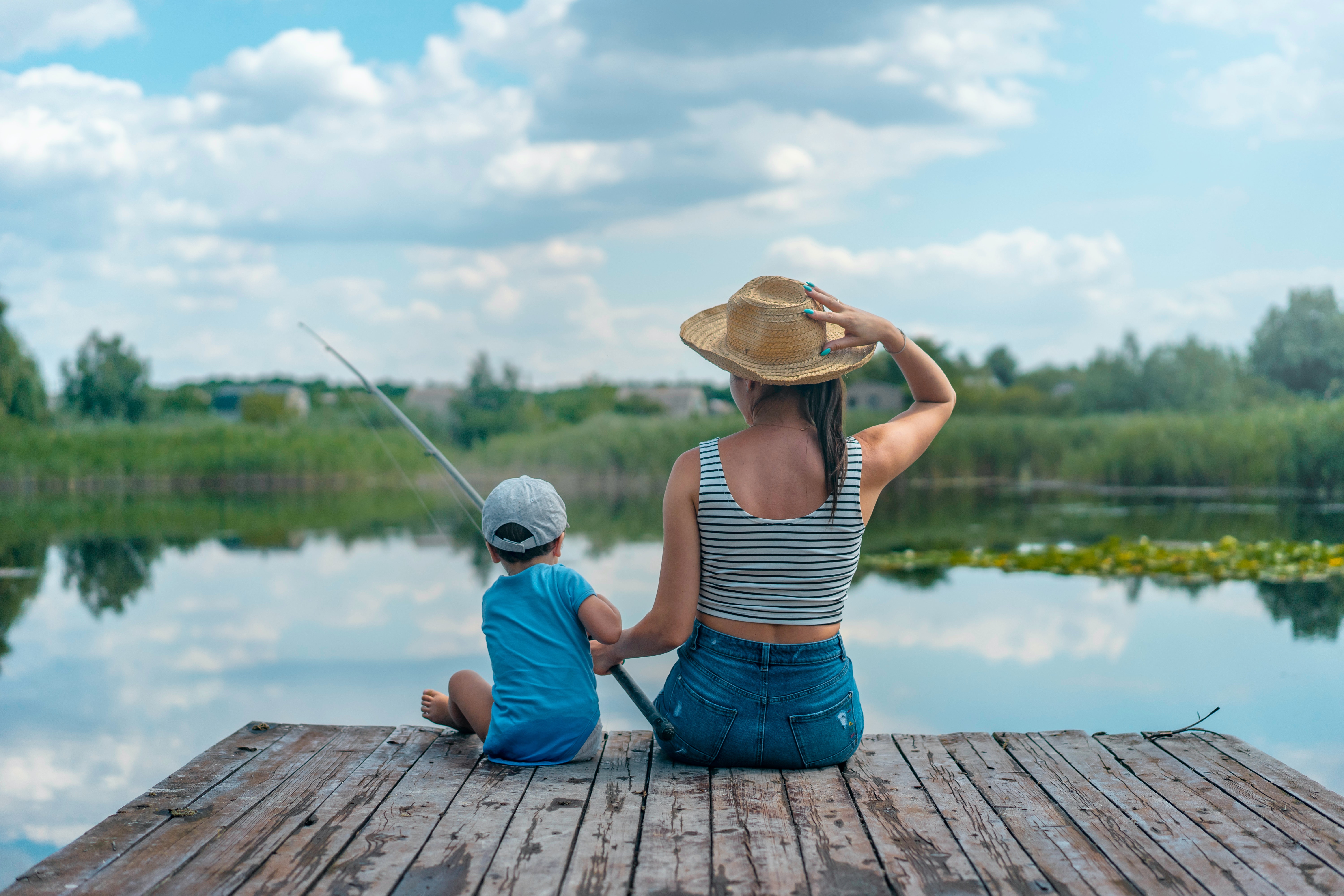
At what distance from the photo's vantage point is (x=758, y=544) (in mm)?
1985

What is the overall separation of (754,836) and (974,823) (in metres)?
0.40

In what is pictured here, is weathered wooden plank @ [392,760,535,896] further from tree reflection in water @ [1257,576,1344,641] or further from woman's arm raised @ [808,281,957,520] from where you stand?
tree reflection in water @ [1257,576,1344,641]

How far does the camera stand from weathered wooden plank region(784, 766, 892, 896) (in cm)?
157

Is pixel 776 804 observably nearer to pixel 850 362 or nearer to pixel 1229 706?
pixel 850 362

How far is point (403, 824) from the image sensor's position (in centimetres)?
183

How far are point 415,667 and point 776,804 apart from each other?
3525mm

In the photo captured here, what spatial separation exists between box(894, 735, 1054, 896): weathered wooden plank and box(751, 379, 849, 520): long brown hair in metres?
0.57

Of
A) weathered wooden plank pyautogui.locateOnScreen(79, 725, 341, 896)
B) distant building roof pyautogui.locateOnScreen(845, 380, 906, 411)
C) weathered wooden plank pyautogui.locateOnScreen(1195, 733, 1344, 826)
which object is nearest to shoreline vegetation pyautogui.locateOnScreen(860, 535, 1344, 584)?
weathered wooden plank pyautogui.locateOnScreen(1195, 733, 1344, 826)

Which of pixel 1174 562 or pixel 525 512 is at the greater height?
pixel 525 512

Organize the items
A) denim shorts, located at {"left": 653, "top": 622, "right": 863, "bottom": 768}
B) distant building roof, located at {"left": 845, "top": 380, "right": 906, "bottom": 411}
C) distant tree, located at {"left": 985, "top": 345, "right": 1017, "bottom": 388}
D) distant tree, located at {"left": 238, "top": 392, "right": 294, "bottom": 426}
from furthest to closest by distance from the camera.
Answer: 1. distant tree, located at {"left": 985, "top": 345, "right": 1017, "bottom": 388}
2. distant building roof, located at {"left": 845, "top": 380, "right": 906, "bottom": 411}
3. distant tree, located at {"left": 238, "top": 392, "right": 294, "bottom": 426}
4. denim shorts, located at {"left": 653, "top": 622, "right": 863, "bottom": 768}

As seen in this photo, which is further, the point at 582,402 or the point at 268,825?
the point at 582,402

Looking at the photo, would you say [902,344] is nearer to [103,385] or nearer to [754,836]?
[754,836]

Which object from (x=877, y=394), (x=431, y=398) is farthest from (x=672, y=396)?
(x=431, y=398)

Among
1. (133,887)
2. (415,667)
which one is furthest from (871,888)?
(415,667)
